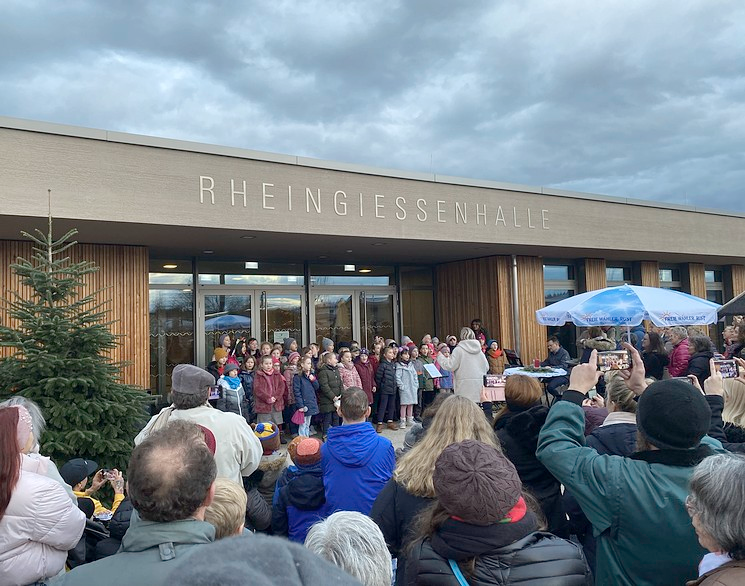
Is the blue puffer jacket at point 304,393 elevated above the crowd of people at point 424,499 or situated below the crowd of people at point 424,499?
below

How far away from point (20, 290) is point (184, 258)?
371cm

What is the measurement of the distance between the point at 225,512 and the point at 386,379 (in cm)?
912

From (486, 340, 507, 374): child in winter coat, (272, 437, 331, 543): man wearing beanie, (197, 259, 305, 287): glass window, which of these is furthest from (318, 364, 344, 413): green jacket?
(272, 437, 331, 543): man wearing beanie

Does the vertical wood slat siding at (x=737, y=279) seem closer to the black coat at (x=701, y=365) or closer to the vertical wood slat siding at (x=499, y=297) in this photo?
the vertical wood slat siding at (x=499, y=297)

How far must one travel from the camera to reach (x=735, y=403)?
3844mm

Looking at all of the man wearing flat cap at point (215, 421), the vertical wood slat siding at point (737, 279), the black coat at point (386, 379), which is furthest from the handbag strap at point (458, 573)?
the vertical wood slat siding at point (737, 279)

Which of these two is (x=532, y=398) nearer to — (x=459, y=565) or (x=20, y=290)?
(x=459, y=565)

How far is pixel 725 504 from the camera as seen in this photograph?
182 cm

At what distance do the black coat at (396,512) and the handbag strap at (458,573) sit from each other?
2.81ft

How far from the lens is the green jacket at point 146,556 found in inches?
62.7


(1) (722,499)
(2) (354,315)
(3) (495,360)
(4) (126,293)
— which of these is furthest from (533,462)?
(2) (354,315)

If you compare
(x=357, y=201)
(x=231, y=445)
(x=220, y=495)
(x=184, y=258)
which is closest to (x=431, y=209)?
(x=357, y=201)

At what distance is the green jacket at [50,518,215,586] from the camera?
1.59 meters

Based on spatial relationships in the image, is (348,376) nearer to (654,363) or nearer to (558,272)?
(654,363)
